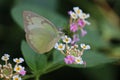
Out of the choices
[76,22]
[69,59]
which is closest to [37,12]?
[76,22]

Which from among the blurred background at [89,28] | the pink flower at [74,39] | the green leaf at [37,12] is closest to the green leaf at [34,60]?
the pink flower at [74,39]

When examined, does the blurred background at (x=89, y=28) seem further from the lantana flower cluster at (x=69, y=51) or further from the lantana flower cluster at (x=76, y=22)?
the lantana flower cluster at (x=69, y=51)

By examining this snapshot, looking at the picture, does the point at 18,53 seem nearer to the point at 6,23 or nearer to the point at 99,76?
the point at 6,23

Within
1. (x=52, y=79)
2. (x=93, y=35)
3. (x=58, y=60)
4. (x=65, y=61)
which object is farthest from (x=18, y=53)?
(x=65, y=61)

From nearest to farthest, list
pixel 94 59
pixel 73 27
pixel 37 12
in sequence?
pixel 73 27
pixel 94 59
pixel 37 12

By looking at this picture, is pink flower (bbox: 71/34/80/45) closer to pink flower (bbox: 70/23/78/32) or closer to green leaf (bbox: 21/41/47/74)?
pink flower (bbox: 70/23/78/32)

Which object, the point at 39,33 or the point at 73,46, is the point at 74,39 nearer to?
the point at 73,46

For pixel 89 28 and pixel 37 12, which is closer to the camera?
pixel 37 12
